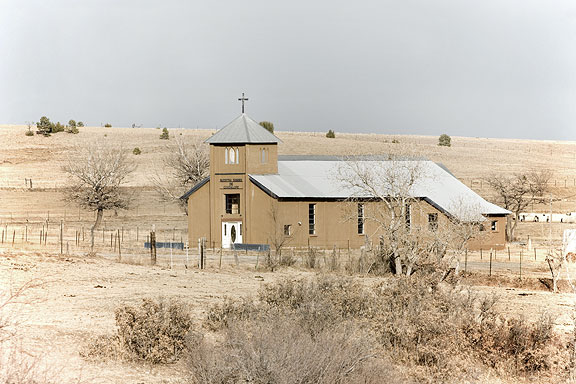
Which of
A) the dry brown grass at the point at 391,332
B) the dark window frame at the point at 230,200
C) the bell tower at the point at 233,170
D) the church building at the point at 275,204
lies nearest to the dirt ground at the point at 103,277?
the dry brown grass at the point at 391,332

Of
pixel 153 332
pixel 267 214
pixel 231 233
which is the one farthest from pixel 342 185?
pixel 153 332

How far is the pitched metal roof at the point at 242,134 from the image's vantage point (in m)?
50.4

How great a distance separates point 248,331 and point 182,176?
50745 millimetres

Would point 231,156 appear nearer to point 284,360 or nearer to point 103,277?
point 103,277

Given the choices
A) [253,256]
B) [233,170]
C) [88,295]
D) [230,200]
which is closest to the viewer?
[88,295]

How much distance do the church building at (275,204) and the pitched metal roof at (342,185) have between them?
0.07 m

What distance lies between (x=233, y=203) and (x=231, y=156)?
307 cm

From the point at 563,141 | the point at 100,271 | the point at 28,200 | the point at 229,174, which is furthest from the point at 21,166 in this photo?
the point at 563,141

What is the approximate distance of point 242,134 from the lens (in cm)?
5069

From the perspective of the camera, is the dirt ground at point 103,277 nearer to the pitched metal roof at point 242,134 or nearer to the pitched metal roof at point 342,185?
the pitched metal roof at point 342,185

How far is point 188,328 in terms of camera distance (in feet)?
55.5

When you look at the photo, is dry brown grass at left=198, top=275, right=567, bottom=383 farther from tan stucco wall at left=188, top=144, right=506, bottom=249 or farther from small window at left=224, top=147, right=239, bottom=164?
small window at left=224, top=147, right=239, bottom=164

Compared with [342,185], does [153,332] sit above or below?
below

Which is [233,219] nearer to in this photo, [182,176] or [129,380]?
[182,176]
